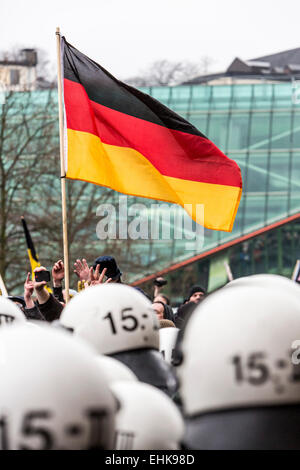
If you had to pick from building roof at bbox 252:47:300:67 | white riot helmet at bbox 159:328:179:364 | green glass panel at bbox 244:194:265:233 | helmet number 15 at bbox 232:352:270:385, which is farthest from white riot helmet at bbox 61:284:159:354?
building roof at bbox 252:47:300:67

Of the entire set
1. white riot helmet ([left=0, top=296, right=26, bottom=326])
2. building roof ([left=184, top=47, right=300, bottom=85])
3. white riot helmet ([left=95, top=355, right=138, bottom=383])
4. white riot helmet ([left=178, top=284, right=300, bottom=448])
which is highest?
white riot helmet ([left=178, top=284, right=300, bottom=448])

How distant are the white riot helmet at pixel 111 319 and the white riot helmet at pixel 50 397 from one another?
172cm

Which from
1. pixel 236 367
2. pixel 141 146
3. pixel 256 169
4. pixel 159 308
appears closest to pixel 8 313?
pixel 236 367

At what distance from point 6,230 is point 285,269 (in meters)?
16.0

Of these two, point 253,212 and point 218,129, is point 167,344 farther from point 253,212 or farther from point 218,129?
point 218,129

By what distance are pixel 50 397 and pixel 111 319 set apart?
1.87m

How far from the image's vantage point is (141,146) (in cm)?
953

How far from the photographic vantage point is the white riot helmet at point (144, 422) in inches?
151

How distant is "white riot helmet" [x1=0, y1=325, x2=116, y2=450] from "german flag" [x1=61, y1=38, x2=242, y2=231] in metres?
5.79

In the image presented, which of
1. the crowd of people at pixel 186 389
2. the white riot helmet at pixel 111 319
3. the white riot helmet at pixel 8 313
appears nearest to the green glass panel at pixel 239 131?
the white riot helmet at pixel 8 313

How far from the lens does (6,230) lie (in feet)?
84.9

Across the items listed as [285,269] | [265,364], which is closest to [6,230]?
[285,269]

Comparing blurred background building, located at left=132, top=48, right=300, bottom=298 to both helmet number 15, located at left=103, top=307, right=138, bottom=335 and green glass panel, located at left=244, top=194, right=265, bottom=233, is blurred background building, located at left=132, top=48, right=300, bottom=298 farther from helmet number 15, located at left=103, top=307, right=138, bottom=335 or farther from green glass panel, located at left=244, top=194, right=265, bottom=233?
helmet number 15, located at left=103, top=307, right=138, bottom=335

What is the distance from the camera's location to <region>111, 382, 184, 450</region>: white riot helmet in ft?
12.6
